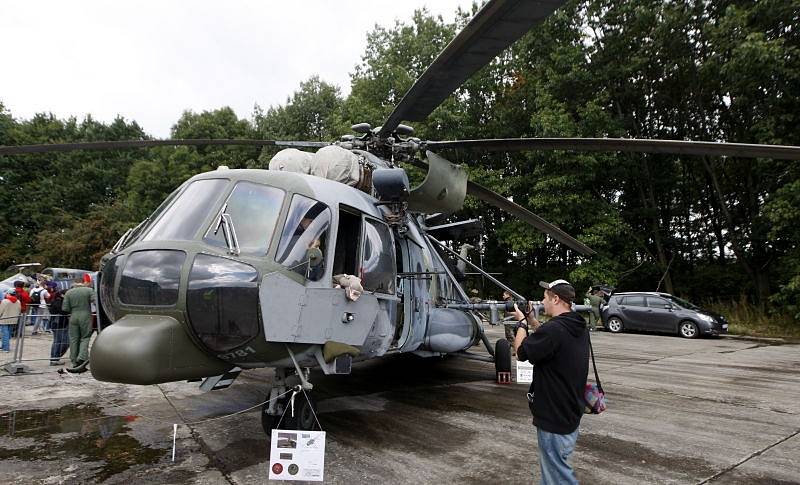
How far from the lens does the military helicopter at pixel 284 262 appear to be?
353 cm

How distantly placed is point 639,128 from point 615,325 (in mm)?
9415

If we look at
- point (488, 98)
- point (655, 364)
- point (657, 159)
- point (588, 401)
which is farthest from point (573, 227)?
point (588, 401)

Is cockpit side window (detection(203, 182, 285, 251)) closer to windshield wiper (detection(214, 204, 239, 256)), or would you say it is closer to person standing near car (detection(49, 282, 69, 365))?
windshield wiper (detection(214, 204, 239, 256))

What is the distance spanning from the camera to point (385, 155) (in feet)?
22.4

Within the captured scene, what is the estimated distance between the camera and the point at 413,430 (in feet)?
17.3

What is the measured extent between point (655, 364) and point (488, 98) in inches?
729

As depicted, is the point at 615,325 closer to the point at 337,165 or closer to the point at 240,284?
the point at 337,165

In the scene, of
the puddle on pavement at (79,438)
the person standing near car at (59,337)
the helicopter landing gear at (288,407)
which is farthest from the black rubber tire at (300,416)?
the person standing near car at (59,337)

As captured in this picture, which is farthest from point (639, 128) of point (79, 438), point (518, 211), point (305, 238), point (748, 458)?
point (79, 438)

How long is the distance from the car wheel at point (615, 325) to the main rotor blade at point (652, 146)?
14.1 m

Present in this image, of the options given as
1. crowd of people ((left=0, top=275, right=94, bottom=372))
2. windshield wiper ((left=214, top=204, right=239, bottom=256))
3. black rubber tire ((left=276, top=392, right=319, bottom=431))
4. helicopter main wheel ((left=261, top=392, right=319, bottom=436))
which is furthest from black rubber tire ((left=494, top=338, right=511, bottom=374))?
crowd of people ((left=0, top=275, right=94, bottom=372))

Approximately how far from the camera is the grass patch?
16.3 meters

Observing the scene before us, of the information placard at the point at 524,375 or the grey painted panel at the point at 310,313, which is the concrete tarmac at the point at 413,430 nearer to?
the information placard at the point at 524,375

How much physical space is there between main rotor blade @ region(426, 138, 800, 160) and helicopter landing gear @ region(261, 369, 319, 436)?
3.28 meters
